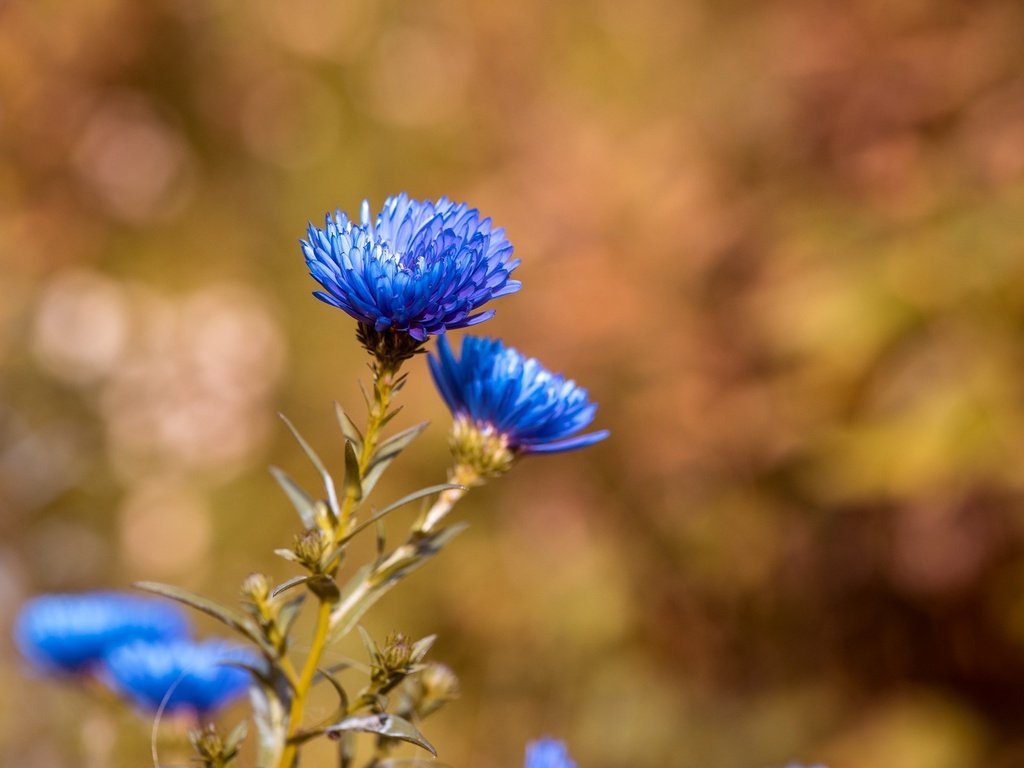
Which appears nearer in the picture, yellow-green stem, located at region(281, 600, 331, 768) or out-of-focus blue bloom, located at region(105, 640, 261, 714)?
yellow-green stem, located at region(281, 600, 331, 768)

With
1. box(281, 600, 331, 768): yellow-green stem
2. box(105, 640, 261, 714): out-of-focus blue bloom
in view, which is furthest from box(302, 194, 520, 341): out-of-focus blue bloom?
box(105, 640, 261, 714): out-of-focus blue bloom

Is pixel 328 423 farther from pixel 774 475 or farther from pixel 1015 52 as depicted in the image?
pixel 1015 52

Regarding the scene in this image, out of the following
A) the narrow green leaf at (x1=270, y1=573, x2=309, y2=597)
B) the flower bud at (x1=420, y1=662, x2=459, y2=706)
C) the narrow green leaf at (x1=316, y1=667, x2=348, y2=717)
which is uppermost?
the flower bud at (x1=420, y1=662, x2=459, y2=706)

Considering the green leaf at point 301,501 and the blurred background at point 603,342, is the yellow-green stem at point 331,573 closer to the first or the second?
the green leaf at point 301,501

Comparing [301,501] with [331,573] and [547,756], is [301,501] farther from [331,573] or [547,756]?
[547,756]

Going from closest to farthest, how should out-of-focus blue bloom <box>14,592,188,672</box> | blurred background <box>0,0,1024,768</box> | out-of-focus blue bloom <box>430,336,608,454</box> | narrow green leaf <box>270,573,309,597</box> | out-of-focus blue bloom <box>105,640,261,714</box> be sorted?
narrow green leaf <box>270,573,309,597</box> < out-of-focus blue bloom <box>430,336,608,454</box> < out-of-focus blue bloom <box>105,640,261,714</box> < out-of-focus blue bloom <box>14,592,188,672</box> < blurred background <box>0,0,1024,768</box>

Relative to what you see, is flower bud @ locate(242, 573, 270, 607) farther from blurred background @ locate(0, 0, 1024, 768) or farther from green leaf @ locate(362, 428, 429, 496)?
blurred background @ locate(0, 0, 1024, 768)
